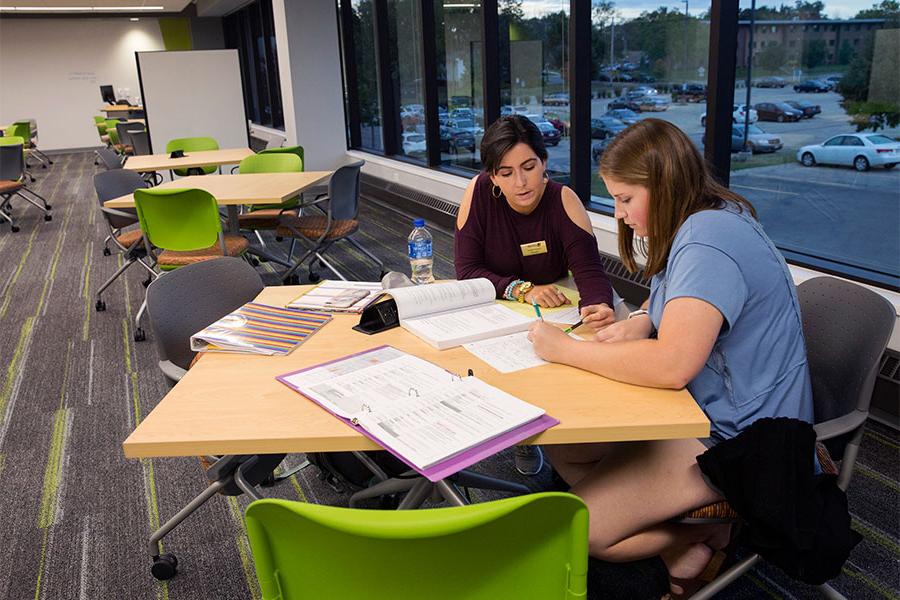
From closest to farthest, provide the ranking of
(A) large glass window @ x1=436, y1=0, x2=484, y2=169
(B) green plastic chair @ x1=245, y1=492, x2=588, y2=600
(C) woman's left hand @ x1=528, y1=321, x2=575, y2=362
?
(B) green plastic chair @ x1=245, y1=492, x2=588, y2=600
(C) woman's left hand @ x1=528, y1=321, x2=575, y2=362
(A) large glass window @ x1=436, y1=0, x2=484, y2=169

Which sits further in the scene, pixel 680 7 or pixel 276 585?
pixel 680 7

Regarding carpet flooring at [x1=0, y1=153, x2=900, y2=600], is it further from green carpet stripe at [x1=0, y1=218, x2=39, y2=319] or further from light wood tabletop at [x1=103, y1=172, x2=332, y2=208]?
light wood tabletop at [x1=103, y1=172, x2=332, y2=208]

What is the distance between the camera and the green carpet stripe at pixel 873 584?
186cm

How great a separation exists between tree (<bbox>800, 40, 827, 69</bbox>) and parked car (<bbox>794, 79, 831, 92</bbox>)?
63 millimetres

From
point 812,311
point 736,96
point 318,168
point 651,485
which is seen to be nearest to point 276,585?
point 651,485

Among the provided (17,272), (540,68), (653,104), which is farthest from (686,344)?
(17,272)

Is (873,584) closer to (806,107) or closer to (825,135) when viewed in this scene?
(825,135)

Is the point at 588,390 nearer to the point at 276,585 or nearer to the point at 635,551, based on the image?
the point at 635,551

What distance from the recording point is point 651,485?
154 cm

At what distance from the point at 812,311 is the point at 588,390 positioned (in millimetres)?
697

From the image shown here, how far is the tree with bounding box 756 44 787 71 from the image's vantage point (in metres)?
3.26

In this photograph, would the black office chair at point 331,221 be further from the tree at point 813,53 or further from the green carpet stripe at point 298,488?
the tree at point 813,53

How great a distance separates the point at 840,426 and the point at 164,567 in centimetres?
178

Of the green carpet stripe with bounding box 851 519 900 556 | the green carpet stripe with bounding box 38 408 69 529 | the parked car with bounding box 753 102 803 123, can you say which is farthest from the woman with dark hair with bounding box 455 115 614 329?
the green carpet stripe with bounding box 38 408 69 529
